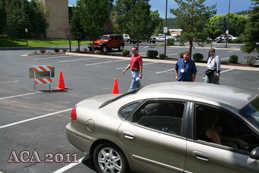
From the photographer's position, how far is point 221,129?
3.17 metres

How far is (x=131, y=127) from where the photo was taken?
3.42 meters

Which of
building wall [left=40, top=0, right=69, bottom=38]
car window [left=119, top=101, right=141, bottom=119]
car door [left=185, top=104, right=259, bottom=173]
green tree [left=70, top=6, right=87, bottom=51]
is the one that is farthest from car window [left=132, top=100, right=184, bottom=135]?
building wall [left=40, top=0, right=69, bottom=38]

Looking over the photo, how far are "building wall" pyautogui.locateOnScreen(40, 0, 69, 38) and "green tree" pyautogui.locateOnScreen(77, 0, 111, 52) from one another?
36.5 metres

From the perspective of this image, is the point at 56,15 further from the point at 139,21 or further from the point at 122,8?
the point at 139,21

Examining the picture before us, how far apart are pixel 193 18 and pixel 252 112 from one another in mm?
18216

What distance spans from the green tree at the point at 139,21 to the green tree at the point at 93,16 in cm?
383

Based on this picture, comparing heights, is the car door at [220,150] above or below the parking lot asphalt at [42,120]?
above

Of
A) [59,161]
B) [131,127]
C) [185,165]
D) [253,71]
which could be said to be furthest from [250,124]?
[253,71]

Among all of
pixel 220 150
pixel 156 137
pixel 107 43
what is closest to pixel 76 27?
pixel 107 43

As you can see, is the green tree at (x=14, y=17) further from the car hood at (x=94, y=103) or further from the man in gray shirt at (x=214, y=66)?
the car hood at (x=94, y=103)

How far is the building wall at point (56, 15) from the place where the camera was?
60228 millimetres

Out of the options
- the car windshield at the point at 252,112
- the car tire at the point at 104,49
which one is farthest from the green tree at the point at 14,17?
the car windshield at the point at 252,112

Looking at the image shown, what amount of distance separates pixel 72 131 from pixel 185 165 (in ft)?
6.49

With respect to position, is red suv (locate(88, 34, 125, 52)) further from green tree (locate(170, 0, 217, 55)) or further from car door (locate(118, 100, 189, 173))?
car door (locate(118, 100, 189, 173))
